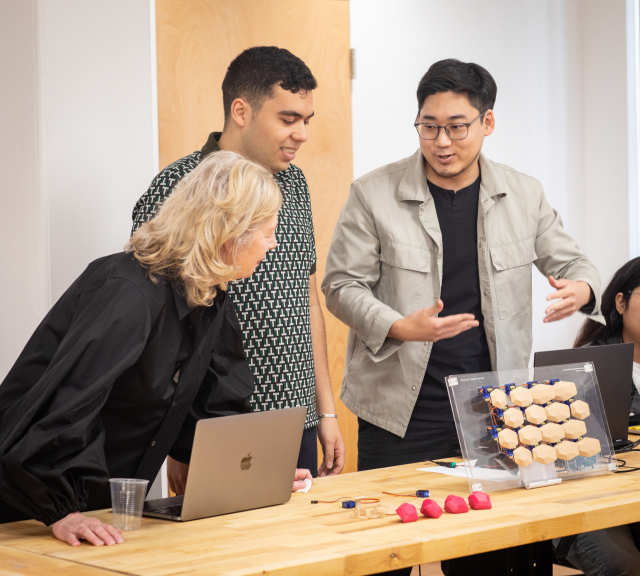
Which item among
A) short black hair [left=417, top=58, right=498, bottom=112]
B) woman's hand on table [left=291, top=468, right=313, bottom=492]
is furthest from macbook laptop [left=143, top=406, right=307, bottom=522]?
short black hair [left=417, top=58, right=498, bottom=112]

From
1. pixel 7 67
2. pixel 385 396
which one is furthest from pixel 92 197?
pixel 385 396

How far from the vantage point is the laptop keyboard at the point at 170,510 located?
A: 1.67m

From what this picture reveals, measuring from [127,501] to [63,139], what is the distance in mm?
1416

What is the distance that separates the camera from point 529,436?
1840 millimetres

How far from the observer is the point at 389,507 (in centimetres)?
164

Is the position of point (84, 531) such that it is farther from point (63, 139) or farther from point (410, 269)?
point (63, 139)

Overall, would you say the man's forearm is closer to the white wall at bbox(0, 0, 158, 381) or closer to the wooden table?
the wooden table

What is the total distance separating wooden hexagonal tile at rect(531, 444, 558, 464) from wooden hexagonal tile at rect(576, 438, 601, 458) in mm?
104

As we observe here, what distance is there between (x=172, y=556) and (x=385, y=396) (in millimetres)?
1108

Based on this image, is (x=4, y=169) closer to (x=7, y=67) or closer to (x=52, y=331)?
(x=7, y=67)

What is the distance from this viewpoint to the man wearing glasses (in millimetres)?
2354

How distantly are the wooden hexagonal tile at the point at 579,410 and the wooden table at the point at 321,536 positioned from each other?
0.16 metres

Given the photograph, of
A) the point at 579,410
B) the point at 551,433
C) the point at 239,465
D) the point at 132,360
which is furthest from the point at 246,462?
the point at 579,410

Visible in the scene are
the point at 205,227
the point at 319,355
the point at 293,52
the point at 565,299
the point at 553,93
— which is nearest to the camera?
the point at 205,227
